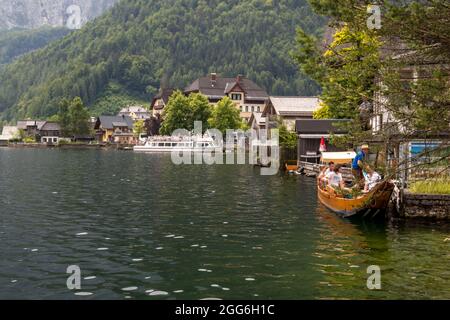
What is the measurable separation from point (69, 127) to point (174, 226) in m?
169

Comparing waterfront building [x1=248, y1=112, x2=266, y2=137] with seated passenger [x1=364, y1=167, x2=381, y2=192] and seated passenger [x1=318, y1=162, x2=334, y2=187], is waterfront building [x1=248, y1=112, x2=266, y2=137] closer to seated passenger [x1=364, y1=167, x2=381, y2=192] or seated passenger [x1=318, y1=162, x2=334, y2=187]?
seated passenger [x1=318, y1=162, x2=334, y2=187]

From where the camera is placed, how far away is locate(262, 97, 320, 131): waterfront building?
79.6m

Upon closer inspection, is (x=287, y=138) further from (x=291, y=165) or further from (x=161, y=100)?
(x=161, y=100)

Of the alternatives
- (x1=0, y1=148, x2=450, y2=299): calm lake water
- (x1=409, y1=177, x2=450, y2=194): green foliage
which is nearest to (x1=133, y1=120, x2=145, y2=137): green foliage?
(x1=0, y1=148, x2=450, y2=299): calm lake water

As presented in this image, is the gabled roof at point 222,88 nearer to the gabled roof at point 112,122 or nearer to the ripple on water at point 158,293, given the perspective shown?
the gabled roof at point 112,122

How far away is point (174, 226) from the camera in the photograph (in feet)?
80.0

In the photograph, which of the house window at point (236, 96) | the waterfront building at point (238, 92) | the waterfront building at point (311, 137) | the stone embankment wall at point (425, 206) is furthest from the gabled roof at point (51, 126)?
the stone embankment wall at point (425, 206)

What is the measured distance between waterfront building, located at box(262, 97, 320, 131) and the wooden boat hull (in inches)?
1970

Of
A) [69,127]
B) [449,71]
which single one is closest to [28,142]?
[69,127]

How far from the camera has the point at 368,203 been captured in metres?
25.0

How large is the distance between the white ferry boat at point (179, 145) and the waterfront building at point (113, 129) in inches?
1517

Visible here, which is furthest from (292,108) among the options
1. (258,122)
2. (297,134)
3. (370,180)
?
(370,180)
